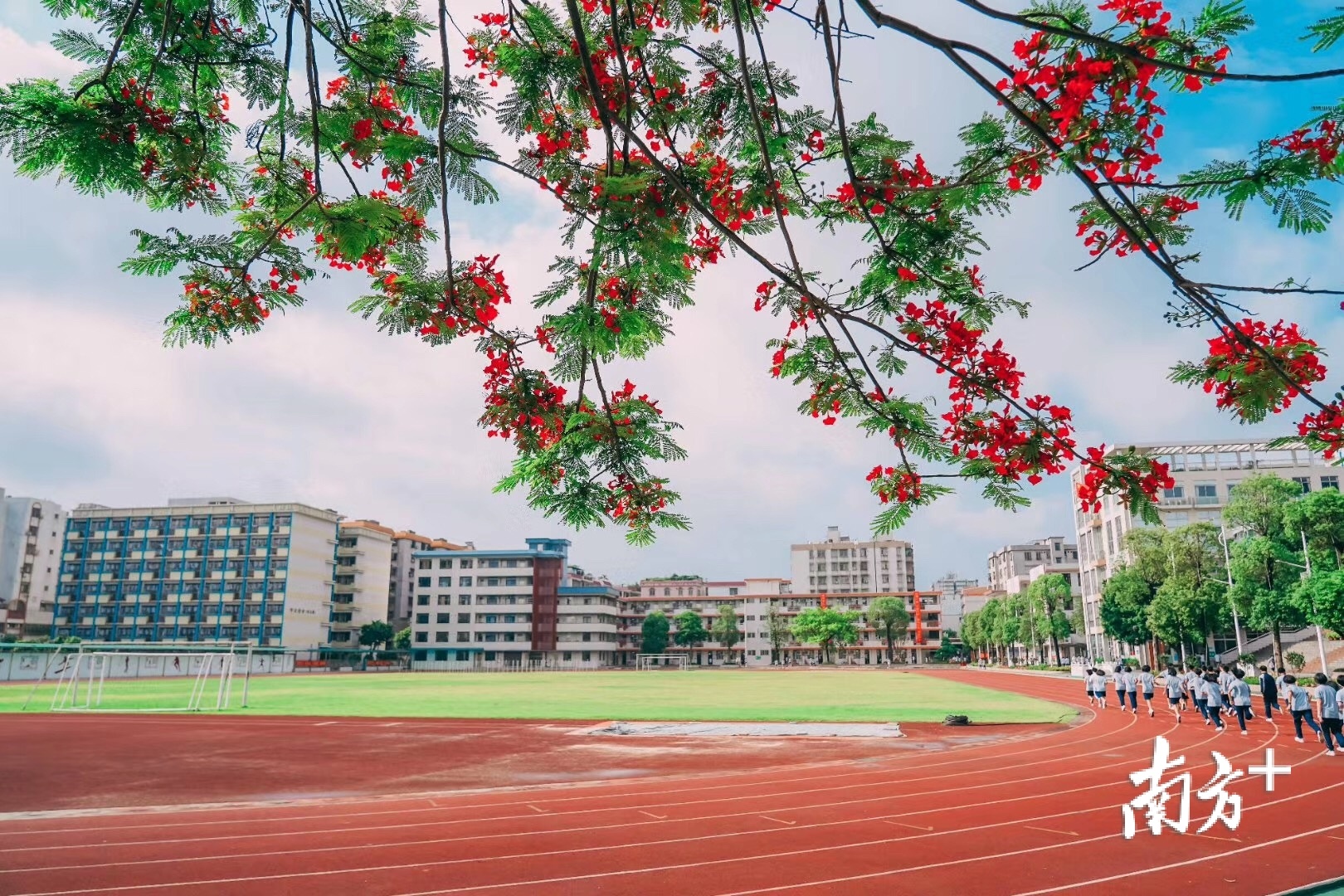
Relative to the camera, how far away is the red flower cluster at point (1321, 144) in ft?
8.92

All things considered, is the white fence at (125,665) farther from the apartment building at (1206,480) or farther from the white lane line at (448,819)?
the apartment building at (1206,480)

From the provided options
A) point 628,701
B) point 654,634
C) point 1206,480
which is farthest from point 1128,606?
point 654,634

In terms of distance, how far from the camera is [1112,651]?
67.8 metres

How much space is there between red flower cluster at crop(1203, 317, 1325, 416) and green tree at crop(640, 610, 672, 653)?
95.4 meters

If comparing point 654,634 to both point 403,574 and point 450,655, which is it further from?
point 403,574

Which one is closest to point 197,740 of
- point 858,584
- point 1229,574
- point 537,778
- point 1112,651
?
point 537,778

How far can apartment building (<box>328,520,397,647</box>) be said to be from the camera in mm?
85000

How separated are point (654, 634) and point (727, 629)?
Result: 29.8ft

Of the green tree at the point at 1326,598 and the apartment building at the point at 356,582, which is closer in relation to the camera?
the green tree at the point at 1326,598

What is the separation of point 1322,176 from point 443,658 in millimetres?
91040

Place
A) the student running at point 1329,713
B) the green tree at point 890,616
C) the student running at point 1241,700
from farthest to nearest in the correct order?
1. the green tree at point 890,616
2. the student running at point 1241,700
3. the student running at point 1329,713

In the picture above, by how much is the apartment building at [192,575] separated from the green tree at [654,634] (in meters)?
35.5

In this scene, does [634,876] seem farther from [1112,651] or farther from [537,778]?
[1112,651]

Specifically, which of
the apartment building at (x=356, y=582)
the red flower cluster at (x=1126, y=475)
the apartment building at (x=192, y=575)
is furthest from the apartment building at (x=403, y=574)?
the red flower cluster at (x=1126, y=475)
